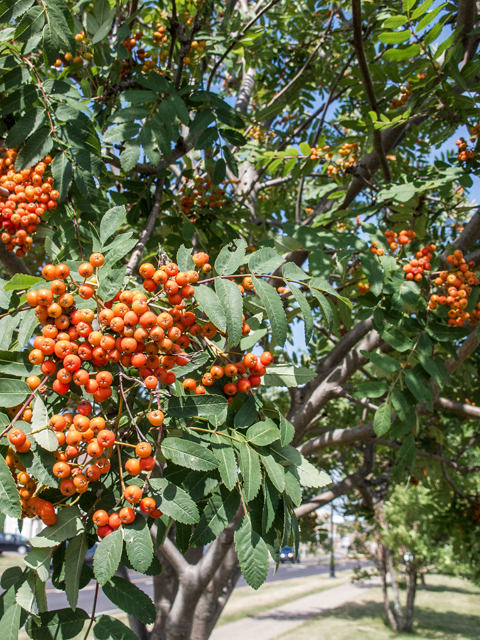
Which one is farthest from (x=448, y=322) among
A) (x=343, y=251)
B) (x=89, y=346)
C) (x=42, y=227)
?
(x=42, y=227)

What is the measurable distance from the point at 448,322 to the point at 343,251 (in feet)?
2.30

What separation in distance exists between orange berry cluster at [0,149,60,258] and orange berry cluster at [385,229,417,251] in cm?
189

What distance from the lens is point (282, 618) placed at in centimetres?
1268

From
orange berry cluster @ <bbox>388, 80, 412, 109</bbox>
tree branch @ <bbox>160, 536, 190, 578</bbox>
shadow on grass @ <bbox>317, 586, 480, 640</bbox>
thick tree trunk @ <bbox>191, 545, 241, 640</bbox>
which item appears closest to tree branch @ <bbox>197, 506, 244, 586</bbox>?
tree branch @ <bbox>160, 536, 190, 578</bbox>

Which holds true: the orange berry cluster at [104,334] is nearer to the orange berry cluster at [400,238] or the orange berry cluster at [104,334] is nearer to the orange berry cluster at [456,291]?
the orange berry cluster at [456,291]

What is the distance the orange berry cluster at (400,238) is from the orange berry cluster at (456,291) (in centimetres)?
29

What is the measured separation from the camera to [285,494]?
1.27 meters

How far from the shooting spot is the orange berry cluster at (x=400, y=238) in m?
2.57

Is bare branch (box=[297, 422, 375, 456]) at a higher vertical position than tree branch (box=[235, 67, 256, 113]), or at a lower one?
lower

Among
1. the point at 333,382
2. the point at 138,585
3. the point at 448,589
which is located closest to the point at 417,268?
the point at 333,382

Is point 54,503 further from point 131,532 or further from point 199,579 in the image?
point 199,579

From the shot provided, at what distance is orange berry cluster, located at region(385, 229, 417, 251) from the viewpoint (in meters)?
2.57

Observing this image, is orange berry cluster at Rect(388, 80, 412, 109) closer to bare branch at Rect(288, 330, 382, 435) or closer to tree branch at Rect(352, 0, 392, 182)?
tree branch at Rect(352, 0, 392, 182)

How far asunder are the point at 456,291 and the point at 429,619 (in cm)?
1455
